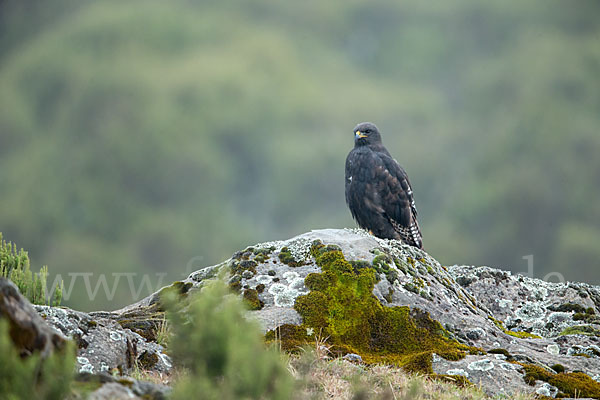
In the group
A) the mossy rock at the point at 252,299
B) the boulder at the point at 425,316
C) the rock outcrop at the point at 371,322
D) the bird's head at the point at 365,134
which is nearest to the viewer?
the rock outcrop at the point at 371,322

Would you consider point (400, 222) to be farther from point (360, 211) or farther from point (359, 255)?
point (359, 255)

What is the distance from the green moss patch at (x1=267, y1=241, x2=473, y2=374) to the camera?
649 centimetres

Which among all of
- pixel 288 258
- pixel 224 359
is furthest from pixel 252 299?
pixel 224 359

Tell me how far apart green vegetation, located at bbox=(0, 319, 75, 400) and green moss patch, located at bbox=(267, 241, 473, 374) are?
143 inches

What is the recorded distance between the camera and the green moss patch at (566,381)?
589 cm

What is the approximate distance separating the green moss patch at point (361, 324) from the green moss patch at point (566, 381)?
0.71 m

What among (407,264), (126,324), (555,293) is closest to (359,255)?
(407,264)

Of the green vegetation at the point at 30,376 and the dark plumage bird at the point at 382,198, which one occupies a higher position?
the dark plumage bird at the point at 382,198

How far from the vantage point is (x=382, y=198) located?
38.3 ft

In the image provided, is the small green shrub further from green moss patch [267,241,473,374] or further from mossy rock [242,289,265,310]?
mossy rock [242,289,265,310]

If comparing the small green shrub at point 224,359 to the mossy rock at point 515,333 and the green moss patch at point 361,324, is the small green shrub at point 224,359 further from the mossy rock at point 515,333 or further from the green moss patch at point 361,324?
the mossy rock at point 515,333

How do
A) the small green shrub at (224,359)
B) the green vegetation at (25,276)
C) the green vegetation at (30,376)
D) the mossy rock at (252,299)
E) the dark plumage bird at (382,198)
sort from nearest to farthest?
the green vegetation at (30,376), the small green shrub at (224,359), the green vegetation at (25,276), the mossy rock at (252,299), the dark plumage bird at (382,198)

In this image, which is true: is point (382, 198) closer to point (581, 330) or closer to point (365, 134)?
point (365, 134)

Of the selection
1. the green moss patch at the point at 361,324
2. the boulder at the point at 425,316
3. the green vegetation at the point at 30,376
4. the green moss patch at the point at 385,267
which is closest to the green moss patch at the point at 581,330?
the boulder at the point at 425,316
